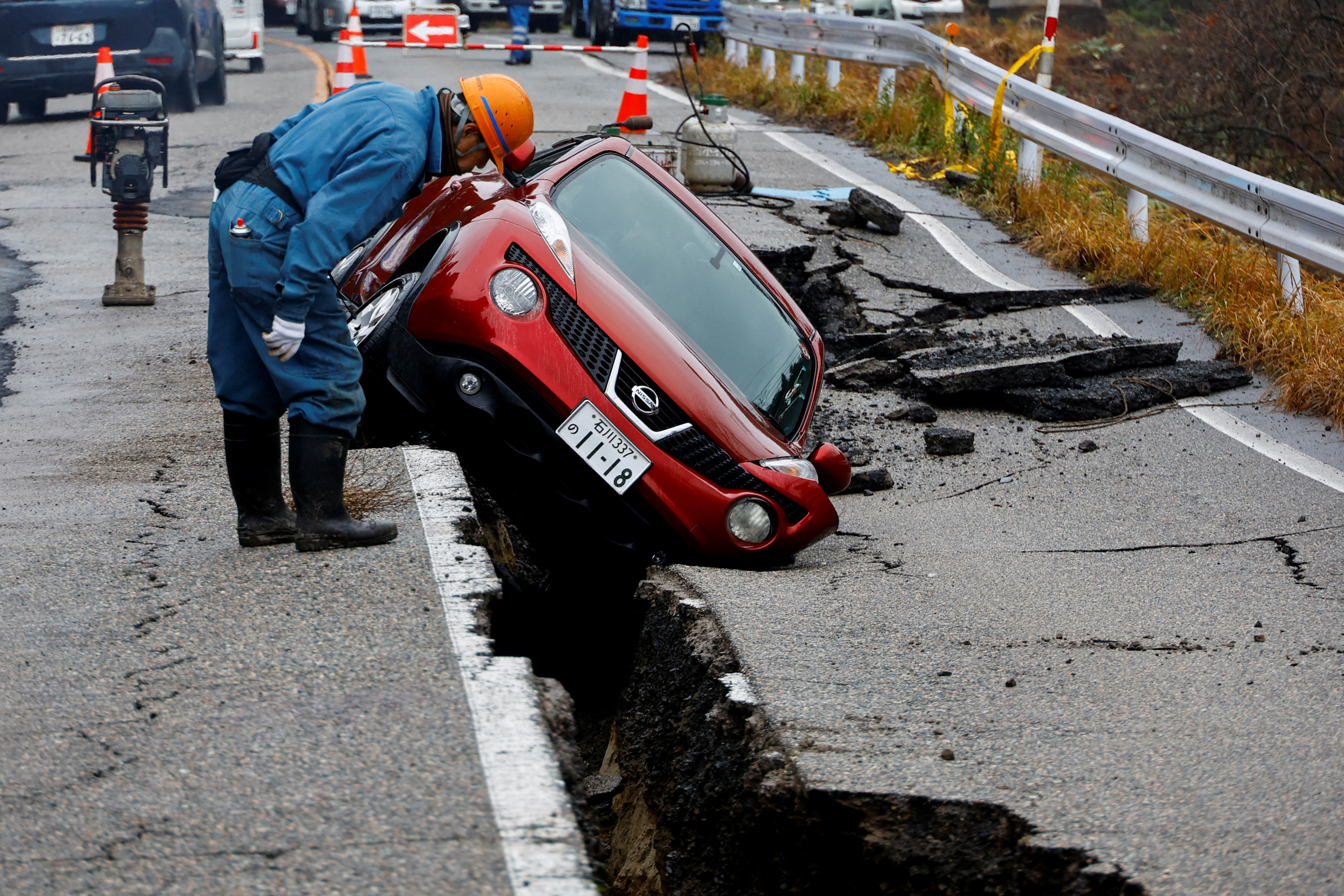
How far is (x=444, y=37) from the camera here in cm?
1855

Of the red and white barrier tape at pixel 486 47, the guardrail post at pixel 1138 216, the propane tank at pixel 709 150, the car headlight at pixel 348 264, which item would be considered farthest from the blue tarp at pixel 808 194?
the car headlight at pixel 348 264

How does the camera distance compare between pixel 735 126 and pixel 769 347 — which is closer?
pixel 769 347

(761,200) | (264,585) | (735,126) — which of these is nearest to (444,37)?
(735,126)

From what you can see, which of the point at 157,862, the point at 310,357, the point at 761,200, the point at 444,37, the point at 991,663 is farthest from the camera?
the point at 444,37

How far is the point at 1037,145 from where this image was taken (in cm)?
1030

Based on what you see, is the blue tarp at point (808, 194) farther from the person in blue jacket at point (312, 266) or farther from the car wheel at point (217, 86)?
the car wheel at point (217, 86)

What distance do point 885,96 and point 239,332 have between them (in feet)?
34.0

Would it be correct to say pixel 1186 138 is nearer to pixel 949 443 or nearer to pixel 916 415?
pixel 916 415

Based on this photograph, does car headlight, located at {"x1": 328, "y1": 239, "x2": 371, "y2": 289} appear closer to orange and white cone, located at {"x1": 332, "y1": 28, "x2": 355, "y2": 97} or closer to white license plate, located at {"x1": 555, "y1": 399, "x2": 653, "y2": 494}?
white license plate, located at {"x1": 555, "y1": 399, "x2": 653, "y2": 494}

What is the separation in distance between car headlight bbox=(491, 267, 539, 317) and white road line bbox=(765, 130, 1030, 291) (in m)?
4.41

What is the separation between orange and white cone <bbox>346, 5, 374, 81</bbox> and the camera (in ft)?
43.7

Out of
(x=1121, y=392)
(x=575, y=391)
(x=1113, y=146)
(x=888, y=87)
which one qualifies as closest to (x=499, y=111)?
(x=575, y=391)

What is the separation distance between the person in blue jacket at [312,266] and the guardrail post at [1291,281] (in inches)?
200

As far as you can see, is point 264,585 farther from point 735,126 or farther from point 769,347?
point 735,126
